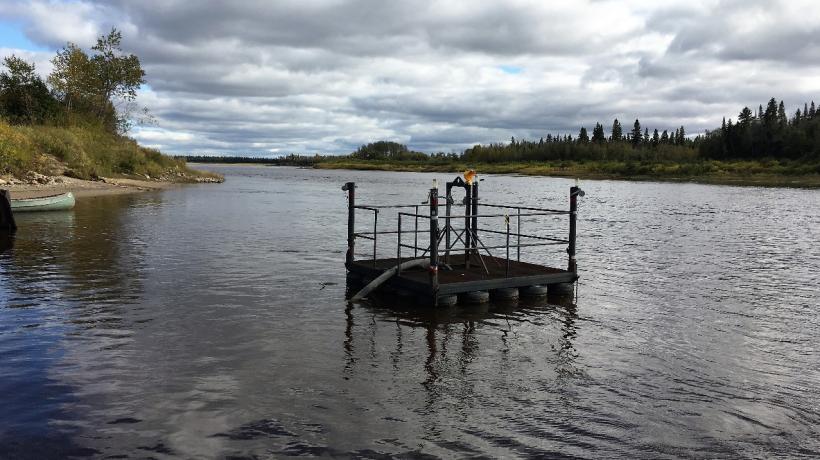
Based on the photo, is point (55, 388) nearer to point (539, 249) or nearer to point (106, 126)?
point (539, 249)

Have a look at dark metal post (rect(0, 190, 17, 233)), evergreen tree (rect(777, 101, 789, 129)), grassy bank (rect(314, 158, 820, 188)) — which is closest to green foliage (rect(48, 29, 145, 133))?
dark metal post (rect(0, 190, 17, 233))

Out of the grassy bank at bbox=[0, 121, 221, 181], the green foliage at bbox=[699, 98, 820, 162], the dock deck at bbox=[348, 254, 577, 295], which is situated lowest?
the dock deck at bbox=[348, 254, 577, 295]

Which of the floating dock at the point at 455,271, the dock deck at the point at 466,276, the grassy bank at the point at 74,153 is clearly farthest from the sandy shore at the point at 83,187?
the floating dock at the point at 455,271

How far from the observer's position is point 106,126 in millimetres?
72250

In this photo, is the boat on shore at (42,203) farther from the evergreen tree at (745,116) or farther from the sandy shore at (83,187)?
the evergreen tree at (745,116)

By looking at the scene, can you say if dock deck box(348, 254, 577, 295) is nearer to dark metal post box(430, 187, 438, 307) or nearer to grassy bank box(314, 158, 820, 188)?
dark metal post box(430, 187, 438, 307)

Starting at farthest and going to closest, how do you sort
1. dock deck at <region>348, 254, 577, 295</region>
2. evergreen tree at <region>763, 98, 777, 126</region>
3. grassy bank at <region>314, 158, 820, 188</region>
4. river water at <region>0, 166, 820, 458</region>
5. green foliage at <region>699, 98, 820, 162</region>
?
evergreen tree at <region>763, 98, 777, 126</region> < green foliage at <region>699, 98, 820, 162</region> < grassy bank at <region>314, 158, 820, 188</region> < dock deck at <region>348, 254, 577, 295</region> < river water at <region>0, 166, 820, 458</region>

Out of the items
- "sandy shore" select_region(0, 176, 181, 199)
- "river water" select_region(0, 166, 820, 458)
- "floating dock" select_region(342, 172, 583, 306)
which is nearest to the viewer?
"river water" select_region(0, 166, 820, 458)

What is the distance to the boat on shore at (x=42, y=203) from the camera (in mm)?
34547

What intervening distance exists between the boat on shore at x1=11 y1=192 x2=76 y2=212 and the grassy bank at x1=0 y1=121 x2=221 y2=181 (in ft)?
33.2

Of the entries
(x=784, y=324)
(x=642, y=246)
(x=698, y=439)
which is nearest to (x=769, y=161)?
(x=642, y=246)

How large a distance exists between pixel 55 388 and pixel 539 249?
22.5 meters

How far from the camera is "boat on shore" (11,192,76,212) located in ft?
113

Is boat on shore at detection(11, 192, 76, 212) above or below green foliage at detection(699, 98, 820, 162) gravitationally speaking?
below
